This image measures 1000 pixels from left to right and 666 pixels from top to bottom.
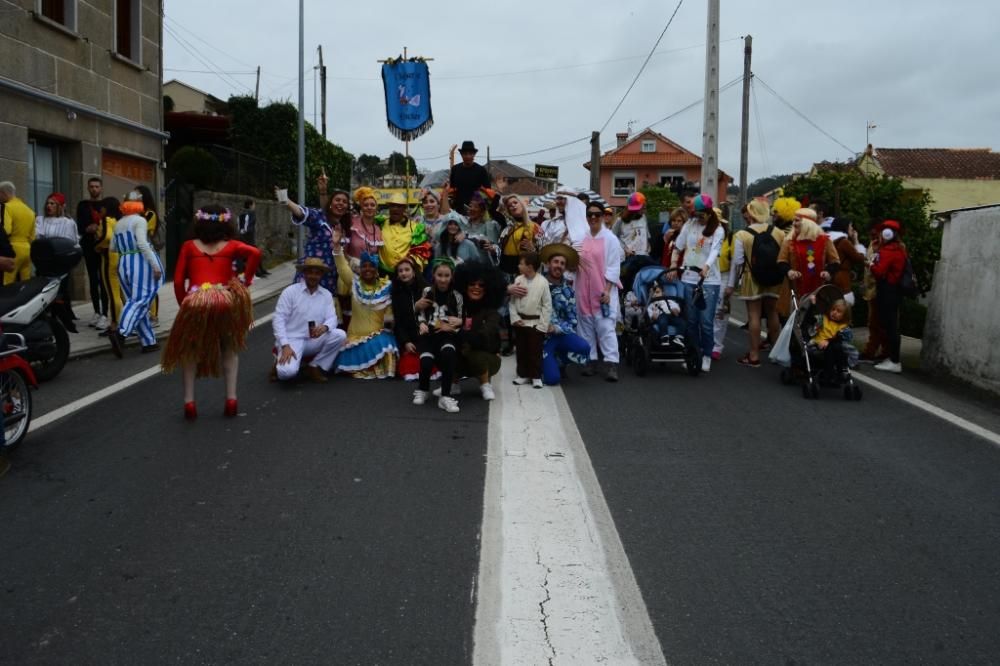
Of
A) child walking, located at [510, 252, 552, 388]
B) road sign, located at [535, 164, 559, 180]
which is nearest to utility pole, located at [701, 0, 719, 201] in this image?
child walking, located at [510, 252, 552, 388]

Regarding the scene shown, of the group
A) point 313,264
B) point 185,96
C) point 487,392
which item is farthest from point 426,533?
point 185,96

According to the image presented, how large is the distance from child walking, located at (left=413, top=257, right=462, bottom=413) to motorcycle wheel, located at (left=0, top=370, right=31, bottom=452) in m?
2.96

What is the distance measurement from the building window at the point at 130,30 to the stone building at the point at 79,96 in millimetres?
20

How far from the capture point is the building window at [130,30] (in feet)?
62.5

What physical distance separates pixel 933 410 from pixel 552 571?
5281 mm

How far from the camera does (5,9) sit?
14633 millimetres

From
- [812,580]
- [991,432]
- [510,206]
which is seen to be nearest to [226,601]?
[812,580]

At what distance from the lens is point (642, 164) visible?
89.9 m

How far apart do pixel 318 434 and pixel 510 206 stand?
500 cm

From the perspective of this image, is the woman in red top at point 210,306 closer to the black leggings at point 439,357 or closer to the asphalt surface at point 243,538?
the asphalt surface at point 243,538

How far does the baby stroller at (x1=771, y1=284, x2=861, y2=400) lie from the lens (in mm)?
8867

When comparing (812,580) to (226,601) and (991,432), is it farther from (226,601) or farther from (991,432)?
(991,432)

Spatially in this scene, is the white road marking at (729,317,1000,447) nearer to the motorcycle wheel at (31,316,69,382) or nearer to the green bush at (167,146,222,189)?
the motorcycle wheel at (31,316,69,382)

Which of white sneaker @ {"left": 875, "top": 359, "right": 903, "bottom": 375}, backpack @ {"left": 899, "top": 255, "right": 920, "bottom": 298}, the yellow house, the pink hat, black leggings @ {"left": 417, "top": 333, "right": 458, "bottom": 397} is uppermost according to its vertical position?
the yellow house
